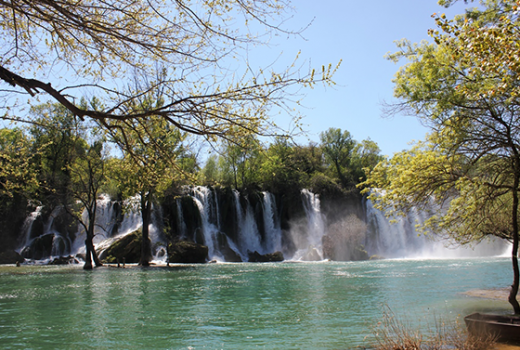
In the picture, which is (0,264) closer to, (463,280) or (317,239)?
(317,239)

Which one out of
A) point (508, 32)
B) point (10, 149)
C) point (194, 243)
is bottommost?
point (194, 243)

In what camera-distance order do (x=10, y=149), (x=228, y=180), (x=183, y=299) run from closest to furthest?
(x=183, y=299), (x=10, y=149), (x=228, y=180)

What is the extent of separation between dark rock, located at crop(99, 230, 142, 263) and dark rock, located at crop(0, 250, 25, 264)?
596cm

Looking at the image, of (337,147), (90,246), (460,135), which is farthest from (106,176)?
(337,147)

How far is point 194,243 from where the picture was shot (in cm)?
3094

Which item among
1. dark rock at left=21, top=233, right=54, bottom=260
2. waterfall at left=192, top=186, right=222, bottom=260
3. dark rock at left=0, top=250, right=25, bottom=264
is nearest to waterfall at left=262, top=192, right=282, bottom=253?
waterfall at left=192, top=186, right=222, bottom=260

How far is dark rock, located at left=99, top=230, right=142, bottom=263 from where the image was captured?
29.1 m

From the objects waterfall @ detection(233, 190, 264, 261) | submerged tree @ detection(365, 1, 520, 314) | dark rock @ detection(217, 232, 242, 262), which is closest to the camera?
submerged tree @ detection(365, 1, 520, 314)

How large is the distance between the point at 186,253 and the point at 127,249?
4.34 metres

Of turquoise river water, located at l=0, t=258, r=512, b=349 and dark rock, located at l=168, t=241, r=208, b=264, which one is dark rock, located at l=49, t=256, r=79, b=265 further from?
turquoise river water, located at l=0, t=258, r=512, b=349

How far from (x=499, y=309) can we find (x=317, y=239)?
2678cm

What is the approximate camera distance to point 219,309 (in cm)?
1157

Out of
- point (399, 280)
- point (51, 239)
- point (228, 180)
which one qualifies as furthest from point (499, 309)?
point (228, 180)

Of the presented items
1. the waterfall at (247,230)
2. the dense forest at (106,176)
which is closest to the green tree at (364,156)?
the dense forest at (106,176)
